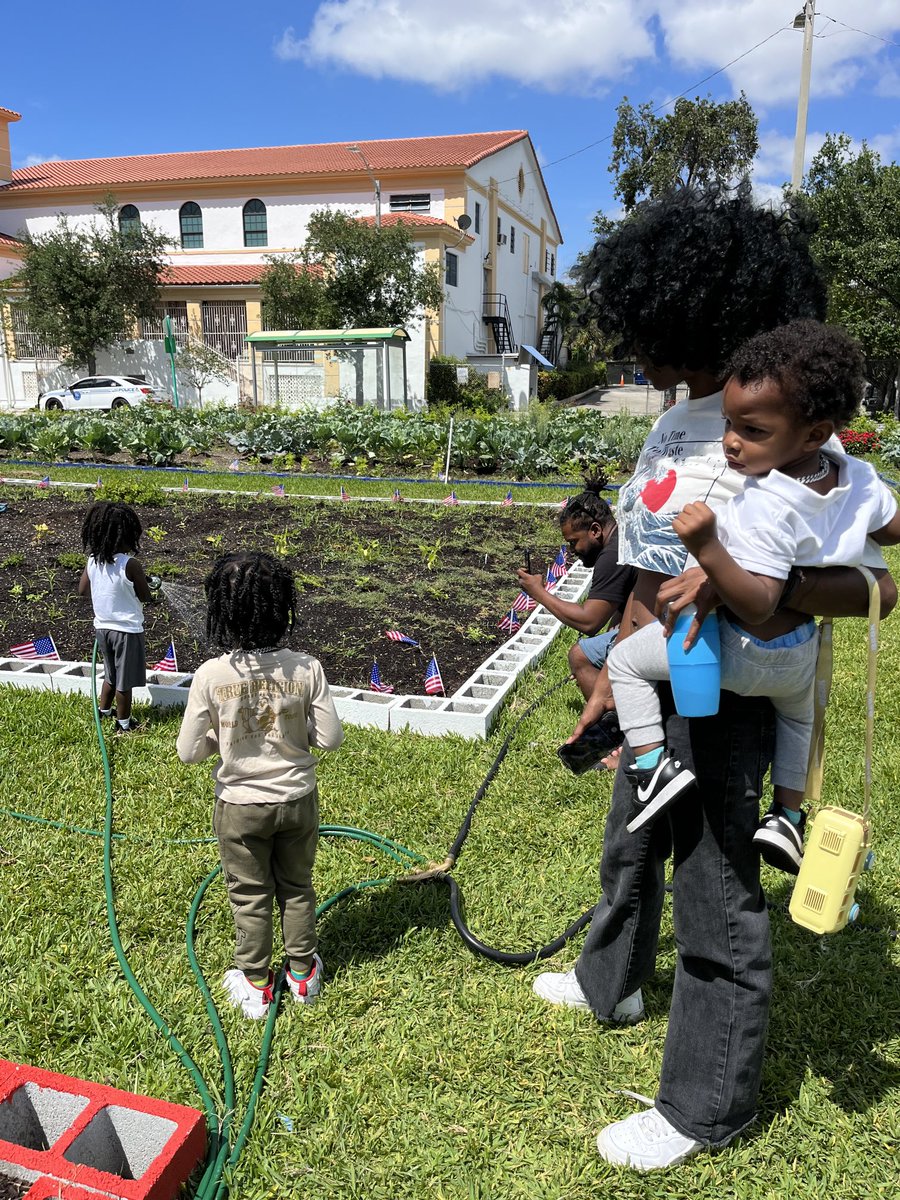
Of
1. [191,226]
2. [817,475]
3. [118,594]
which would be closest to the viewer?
[817,475]

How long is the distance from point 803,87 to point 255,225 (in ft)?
80.7

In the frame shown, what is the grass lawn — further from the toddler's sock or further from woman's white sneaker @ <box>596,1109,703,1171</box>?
the toddler's sock

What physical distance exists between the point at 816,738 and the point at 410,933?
5.48ft

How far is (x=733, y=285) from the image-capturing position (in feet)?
6.21

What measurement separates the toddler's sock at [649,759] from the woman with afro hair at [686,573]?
1.7 inches

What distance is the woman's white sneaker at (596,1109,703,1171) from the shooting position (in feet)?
6.74

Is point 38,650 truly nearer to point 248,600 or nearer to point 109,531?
point 109,531

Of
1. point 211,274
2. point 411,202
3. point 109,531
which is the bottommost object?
point 109,531

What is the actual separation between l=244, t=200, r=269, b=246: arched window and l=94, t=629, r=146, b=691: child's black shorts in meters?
34.2

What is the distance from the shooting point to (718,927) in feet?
6.24

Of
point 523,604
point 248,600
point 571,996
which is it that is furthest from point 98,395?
point 571,996

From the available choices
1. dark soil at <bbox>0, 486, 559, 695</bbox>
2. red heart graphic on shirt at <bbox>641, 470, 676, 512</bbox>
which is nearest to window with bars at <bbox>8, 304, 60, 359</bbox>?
dark soil at <bbox>0, 486, 559, 695</bbox>

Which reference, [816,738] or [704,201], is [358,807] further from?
[704,201]

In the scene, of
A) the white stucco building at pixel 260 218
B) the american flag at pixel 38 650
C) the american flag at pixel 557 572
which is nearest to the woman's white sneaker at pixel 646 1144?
the american flag at pixel 38 650
